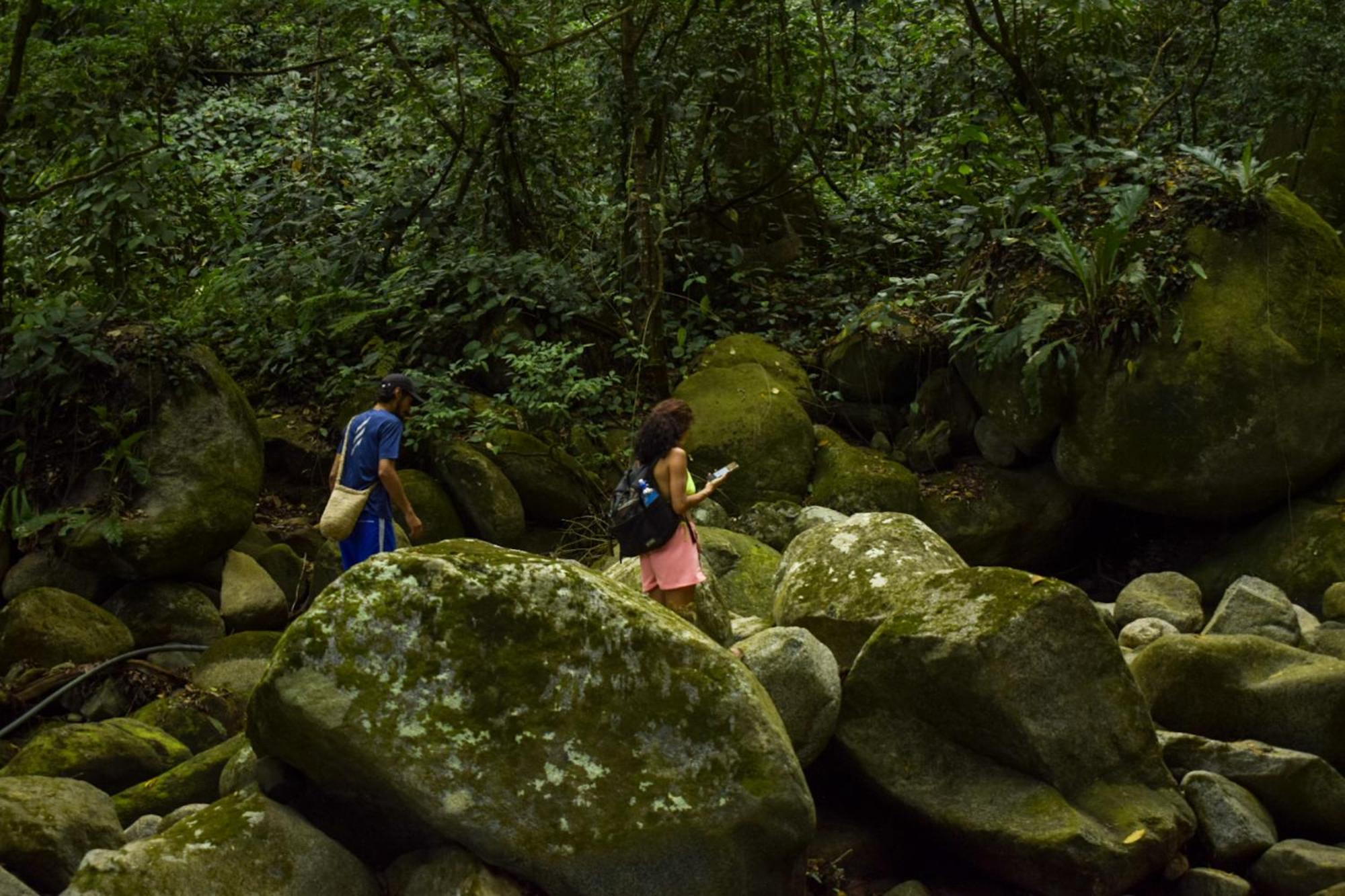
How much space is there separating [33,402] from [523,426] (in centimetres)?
355

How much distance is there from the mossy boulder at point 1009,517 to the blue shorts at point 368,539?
176 inches

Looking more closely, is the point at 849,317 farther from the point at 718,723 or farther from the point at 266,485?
the point at 718,723

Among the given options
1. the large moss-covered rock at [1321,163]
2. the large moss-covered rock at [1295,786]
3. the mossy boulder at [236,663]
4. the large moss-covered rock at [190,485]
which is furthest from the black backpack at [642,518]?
the large moss-covered rock at [1321,163]

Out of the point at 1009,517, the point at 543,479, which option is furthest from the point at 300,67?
the point at 1009,517

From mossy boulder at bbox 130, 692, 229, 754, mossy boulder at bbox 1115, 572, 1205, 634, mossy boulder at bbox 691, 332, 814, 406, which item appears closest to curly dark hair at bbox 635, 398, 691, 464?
mossy boulder at bbox 130, 692, 229, 754

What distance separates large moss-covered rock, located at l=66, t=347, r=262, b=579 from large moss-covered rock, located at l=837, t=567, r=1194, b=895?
537 centimetres

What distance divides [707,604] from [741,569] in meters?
2.04

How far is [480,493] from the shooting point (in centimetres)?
1023

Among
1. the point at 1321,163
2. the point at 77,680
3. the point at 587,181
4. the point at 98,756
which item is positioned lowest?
the point at 77,680

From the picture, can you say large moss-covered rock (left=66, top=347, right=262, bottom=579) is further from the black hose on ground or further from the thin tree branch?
the thin tree branch

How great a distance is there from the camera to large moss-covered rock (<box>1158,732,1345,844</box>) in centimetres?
590

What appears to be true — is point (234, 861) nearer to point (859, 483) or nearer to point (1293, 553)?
point (859, 483)

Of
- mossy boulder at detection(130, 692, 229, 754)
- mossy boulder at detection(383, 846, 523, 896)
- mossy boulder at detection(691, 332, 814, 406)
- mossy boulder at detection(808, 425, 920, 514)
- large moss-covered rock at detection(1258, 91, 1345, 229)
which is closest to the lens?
mossy boulder at detection(383, 846, 523, 896)

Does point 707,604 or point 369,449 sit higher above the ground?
point 369,449
